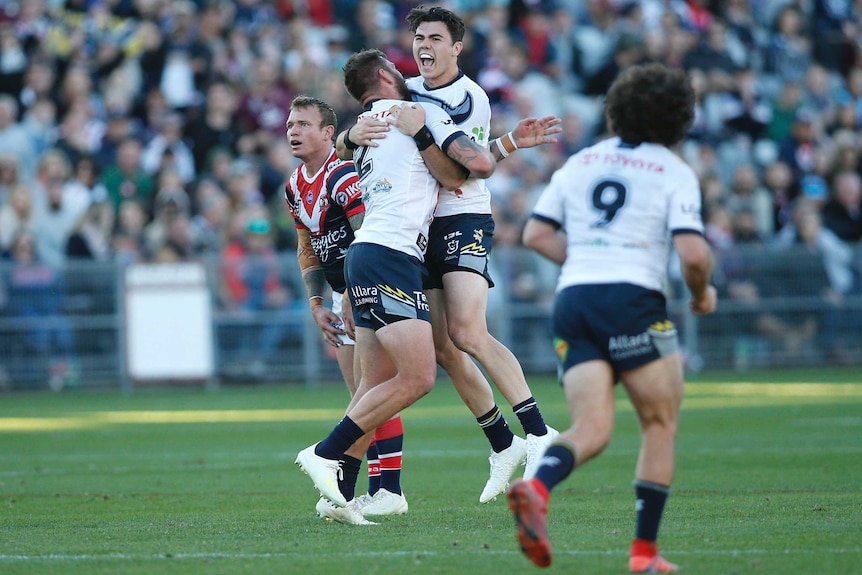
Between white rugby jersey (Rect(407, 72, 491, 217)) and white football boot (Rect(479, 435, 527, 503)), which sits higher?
white rugby jersey (Rect(407, 72, 491, 217))

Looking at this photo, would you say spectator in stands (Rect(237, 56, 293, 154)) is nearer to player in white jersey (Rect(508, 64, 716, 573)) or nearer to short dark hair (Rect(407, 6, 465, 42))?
short dark hair (Rect(407, 6, 465, 42))

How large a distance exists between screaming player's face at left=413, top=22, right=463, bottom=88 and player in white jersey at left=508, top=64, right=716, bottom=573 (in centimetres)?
257

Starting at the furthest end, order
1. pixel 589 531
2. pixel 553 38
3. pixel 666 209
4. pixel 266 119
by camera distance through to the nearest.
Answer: pixel 553 38 < pixel 266 119 < pixel 589 531 < pixel 666 209

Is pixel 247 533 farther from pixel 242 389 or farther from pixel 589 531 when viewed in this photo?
pixel 242 389

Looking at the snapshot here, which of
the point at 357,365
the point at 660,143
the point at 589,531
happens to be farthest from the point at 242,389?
the point at 660,143

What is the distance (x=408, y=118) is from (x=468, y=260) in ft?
3.49

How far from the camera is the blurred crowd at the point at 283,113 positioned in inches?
787

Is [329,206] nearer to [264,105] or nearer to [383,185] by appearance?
[383,185]

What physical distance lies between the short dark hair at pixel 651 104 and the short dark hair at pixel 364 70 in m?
2.35

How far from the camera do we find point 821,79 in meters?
25.0

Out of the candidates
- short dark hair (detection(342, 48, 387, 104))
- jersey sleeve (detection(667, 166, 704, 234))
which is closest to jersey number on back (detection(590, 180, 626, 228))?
jersey sleeve (detection(667, 166, 704, 234))

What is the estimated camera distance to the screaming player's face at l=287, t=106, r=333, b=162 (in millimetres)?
8523

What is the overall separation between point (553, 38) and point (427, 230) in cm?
1726

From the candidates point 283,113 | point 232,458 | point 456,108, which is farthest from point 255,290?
point 456,108
